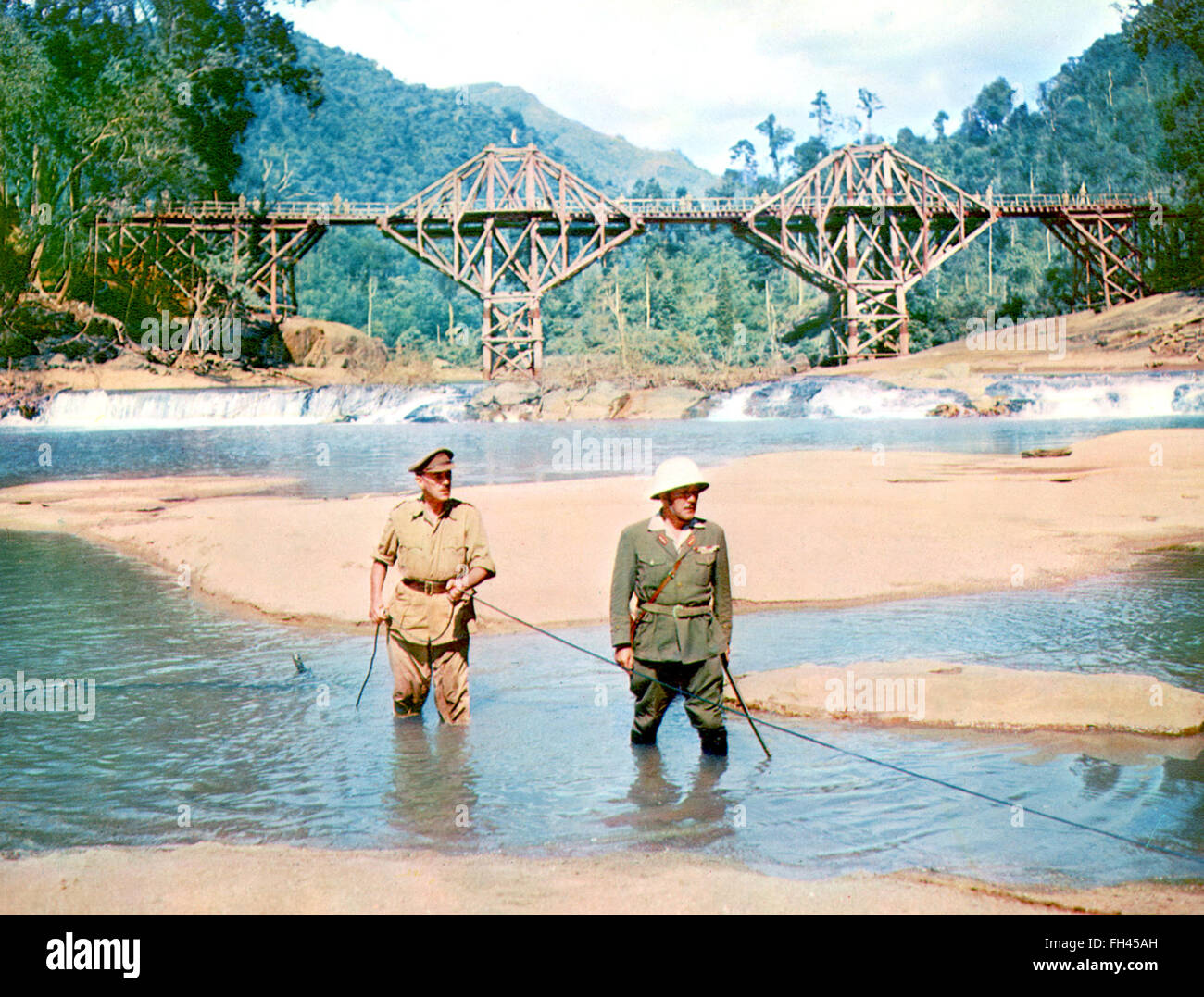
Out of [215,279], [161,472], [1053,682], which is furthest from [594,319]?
[1053,682]

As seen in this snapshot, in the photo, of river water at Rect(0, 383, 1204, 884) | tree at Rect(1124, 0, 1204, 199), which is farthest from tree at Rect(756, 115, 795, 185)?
river water at Rect(0, 383, 1204, 884)

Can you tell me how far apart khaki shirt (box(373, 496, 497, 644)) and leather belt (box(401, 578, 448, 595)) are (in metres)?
0.01

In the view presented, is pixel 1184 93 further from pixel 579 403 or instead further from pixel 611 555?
pixel 611 555

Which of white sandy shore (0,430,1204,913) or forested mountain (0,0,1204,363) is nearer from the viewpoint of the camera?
white sandy shore (0,430,1204,913)

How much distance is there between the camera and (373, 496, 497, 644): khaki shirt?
6.46 metres

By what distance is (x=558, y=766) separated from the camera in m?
6.35

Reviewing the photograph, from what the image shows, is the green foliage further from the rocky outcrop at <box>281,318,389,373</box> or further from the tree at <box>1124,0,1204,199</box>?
the tree at <box>1124,0,1204,199</box>

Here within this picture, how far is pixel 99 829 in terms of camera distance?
540cm

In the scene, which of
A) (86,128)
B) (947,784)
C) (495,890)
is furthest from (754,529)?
(86,128)

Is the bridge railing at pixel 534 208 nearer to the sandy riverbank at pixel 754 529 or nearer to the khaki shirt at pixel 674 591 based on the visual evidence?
the sandy riverbank at pixel 754 529

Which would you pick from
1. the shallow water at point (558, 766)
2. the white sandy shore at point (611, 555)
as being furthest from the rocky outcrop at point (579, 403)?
the shallow water at point (558, 766)

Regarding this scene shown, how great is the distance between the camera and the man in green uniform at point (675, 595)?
219 inches
